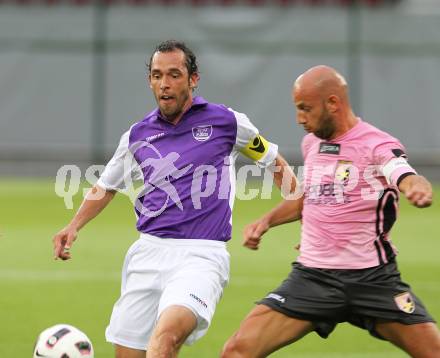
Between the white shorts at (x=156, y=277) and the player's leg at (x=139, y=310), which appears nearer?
the white shorts at (x=156, y=277)

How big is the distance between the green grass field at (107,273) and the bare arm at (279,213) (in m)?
2.06

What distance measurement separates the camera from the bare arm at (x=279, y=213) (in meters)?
7.36

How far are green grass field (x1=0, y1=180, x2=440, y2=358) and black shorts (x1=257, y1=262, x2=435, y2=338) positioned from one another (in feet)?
8.10

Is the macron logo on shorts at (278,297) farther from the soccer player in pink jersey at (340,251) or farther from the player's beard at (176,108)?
the player's beard at (176,108)

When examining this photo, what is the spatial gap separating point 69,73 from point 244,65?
3.79 metres

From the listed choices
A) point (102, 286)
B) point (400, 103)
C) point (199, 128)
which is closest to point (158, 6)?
point (400, 103)

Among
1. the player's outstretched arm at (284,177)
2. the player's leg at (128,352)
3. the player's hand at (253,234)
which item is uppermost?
the player's outstretched arm at (284,177)

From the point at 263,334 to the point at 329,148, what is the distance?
1.22m

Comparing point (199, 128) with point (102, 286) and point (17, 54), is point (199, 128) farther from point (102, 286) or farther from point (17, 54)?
point (17, 54)

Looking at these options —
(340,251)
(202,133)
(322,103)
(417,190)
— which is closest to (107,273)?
(202,133)

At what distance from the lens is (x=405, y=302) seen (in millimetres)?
7230

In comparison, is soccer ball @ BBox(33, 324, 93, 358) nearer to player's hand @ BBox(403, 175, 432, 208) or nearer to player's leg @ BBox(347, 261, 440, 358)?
player's leg @ BBox(347, 261, 440, 358)

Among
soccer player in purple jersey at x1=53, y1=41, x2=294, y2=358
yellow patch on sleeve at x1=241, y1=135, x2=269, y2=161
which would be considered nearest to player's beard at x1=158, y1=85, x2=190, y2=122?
soccer player in purple jersey at x1=53, y1=41, x2=294, y2=358

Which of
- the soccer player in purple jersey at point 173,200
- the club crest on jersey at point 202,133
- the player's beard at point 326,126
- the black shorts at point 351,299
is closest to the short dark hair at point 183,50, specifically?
the soccer player in purple jersey at point 173,200
